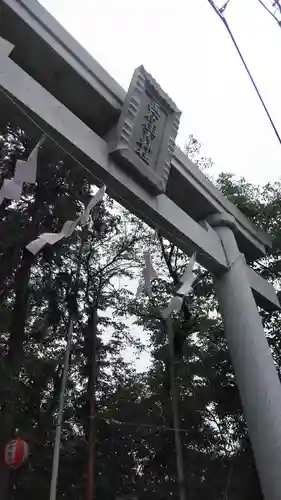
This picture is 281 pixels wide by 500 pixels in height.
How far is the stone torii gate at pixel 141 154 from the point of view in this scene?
3217 millimetres

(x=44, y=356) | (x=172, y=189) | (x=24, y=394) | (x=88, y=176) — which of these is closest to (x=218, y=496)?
(x=24, y=394)

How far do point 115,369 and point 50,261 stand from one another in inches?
85.1

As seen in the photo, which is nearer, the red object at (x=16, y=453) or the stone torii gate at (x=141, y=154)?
the stone torii gate at (x=141, y=154)

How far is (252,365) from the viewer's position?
4.02 meters

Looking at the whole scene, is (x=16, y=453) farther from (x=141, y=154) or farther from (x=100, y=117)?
(x=100, y=117)

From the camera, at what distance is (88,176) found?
361 centimetres

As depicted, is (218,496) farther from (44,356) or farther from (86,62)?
(86,62)

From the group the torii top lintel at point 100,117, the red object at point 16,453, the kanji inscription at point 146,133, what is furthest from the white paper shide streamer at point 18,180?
the red object at point 16,453

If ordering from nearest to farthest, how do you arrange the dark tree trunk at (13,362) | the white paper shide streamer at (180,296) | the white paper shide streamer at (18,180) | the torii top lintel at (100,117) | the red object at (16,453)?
the white paper shide streamer at (18,180)
the torii top lintel at (100,117)
the white paper shide streamer at (180,296)
the red object at (16,453)
the dark tree trunk at (13,362)

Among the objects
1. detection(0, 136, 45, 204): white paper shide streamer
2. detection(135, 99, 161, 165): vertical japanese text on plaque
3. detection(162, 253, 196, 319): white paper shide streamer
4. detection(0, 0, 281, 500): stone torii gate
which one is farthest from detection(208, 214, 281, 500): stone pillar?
detection(0, 136, 45, 204): white paper shide streamer

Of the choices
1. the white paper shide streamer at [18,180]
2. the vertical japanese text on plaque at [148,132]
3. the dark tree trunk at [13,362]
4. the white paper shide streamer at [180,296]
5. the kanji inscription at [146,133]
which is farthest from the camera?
the dark tree trunk at [13,362]

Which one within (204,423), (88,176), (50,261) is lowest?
(204,423)

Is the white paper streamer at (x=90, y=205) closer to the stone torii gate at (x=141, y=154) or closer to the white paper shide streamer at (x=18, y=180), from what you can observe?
the stone torii gate at (x=141, y=154)

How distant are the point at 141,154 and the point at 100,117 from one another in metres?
0.46
